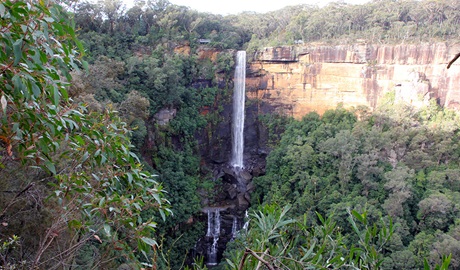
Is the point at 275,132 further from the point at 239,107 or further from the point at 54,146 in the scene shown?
the point at 54,146

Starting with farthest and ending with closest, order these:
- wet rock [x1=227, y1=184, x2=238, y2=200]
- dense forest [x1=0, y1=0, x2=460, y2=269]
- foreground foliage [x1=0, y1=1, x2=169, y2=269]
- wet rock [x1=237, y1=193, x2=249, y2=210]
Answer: wet rock [x1=227, y1=184, x2=238, y2=200] → wet rock [x1=237, y1=193, x2=249, y2=210] → dense forest [x1=0, y1=0, x2=460, y2=269] → foreground foliage [x1=0, y1=1, x2=169, y2=269]

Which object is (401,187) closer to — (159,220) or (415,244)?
(415,244)

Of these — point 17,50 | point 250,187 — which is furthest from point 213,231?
point 17,50

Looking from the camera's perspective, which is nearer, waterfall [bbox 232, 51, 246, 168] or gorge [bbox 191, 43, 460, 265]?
gorge [bbox 191, 43, 460, 265]

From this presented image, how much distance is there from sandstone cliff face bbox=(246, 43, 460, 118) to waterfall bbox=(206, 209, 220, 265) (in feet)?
19.3

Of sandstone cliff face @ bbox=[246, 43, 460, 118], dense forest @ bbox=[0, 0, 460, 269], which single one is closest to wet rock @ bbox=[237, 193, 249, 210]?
dense forest @ bbox=[0, 0, 460, 269]

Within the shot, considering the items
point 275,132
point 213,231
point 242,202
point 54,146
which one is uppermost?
point 54,146

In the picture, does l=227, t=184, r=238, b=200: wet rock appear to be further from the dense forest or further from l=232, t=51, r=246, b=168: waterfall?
l=232, t=51, r=246, b=168: waterfall

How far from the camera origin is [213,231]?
40.8 ft

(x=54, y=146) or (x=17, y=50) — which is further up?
(x=17, y=50)

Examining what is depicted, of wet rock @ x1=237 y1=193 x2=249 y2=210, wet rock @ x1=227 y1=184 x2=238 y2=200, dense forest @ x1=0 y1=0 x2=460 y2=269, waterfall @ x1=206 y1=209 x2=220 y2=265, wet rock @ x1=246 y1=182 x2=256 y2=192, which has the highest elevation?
dense forest @ x1=0 y1=0 x2=460 y2=269

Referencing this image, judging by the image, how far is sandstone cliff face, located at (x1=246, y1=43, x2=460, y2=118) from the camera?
12156 millimetres

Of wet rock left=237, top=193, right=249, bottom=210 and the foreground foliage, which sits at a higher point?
the foreground foliage

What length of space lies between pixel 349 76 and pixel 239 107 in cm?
516
